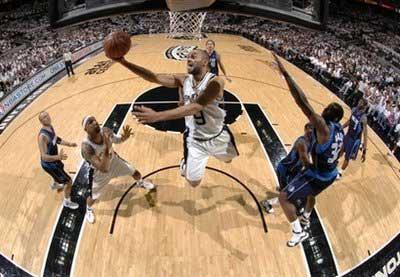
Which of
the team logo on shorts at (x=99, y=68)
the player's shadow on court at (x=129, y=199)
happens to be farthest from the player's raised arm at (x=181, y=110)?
the team logo on shorts at (x=99, y=68)

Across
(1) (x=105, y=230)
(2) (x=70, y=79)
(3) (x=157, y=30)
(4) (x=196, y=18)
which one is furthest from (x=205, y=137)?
(3) (x=157, y=30)

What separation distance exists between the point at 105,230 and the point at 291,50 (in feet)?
40.5

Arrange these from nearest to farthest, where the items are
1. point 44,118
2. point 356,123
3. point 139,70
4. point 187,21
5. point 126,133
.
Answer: point 139,70
point 126,133
point 44,118
point 356,123
point 187,21

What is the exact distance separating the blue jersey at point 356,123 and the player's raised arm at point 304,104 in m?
2.74

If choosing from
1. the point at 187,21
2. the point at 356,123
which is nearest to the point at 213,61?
the point at 356,123

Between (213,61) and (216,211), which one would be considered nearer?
(216,211)

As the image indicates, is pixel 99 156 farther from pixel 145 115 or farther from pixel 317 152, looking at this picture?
pixel 317 152

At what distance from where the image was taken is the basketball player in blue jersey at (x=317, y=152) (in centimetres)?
340

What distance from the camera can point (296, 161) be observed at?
517cm

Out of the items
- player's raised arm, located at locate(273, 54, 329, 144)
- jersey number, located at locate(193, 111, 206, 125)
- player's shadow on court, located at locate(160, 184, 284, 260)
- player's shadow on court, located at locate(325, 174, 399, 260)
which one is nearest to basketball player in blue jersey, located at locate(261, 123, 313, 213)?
player's shadow on court, located at locate(160, 184, 284, 260)

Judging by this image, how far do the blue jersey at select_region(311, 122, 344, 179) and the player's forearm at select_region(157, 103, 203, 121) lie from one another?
1.51m

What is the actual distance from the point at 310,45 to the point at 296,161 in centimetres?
1291

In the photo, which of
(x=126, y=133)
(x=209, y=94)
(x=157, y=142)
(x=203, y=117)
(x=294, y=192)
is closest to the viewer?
(x=209, y=94)

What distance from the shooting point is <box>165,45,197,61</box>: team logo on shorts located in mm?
14416
